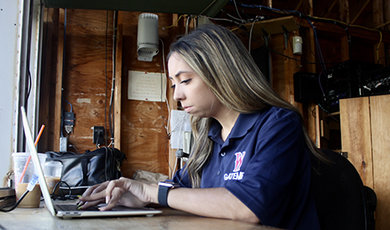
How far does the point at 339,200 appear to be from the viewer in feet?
3.12

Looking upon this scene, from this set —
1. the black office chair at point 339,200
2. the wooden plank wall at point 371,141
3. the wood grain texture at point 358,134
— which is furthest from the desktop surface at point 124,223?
the wood grain texture at point 358,134

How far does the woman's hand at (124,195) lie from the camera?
90 centimetres

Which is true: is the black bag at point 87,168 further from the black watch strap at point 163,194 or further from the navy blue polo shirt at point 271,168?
the black watch strap at point 163,194

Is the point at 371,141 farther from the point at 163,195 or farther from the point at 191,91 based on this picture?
the point at 163,195

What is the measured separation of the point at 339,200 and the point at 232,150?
13.7 inches

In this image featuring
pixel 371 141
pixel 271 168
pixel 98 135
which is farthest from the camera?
pixel 98 135

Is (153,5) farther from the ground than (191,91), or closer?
farther from the ground

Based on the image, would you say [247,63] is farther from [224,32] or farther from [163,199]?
[163,199]

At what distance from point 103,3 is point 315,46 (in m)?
2.54

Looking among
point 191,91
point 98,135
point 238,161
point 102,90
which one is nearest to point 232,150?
point 238,161

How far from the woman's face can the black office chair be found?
39 cm

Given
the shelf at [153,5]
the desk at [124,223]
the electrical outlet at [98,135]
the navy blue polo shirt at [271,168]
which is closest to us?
the desk at [124,223]

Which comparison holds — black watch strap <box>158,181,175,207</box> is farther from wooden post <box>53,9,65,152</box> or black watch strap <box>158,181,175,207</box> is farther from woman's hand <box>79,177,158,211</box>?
wooden post <box>53,9,65,152</box>

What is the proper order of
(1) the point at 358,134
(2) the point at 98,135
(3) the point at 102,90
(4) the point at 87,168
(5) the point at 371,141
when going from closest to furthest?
1. (4) the point at 87,168
2. (5) the point at 371,141
3. (1) the point at 358,134
4. (2) the point at 98,135
5. (3) the point at 102,90
